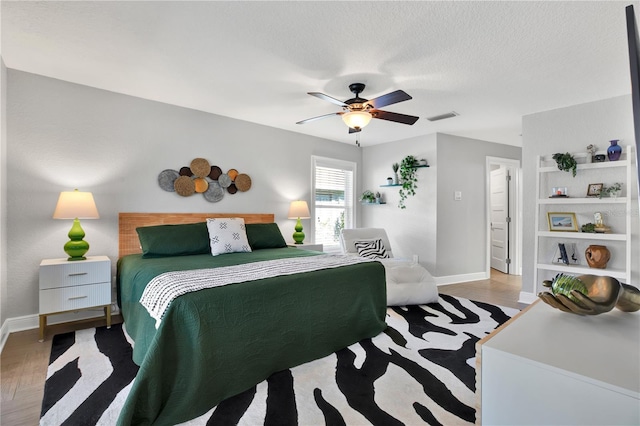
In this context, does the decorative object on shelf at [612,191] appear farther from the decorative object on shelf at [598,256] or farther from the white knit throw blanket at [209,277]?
the white knit throw blanket at [209,277]

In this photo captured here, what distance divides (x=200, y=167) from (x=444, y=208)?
3.64 metres

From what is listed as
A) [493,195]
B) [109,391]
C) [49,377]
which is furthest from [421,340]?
[493,195]

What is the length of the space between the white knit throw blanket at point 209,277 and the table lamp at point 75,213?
52.3 inches

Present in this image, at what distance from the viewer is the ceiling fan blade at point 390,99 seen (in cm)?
243

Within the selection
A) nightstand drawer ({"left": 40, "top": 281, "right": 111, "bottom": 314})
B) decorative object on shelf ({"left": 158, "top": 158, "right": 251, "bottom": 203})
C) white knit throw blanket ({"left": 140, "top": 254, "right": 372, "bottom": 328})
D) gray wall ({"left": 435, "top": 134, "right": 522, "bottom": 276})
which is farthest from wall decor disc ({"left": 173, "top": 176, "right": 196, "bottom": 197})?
gray wall ({"left": 435, "top": 134, "right": 522, "bottom": 276})

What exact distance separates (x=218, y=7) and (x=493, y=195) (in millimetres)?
5927

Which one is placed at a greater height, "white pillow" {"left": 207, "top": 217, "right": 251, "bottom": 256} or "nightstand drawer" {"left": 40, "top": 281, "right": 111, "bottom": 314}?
"white pillow" {"left": 207, "top": 217, "right": 251, "bottom": 256}

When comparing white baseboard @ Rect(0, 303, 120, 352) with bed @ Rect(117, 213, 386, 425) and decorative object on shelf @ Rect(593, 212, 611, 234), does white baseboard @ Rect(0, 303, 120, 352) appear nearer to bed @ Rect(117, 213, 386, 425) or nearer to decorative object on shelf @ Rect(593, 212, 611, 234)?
bed @ Rect(117, 213, 386, 425)

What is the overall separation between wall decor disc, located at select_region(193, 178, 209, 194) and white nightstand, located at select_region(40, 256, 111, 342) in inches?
51.4

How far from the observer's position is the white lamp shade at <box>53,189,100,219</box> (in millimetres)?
2814

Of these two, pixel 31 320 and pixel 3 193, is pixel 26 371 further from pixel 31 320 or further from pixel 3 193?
pixel 3 193

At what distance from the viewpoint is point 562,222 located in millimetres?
3605

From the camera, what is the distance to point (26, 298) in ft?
9.73

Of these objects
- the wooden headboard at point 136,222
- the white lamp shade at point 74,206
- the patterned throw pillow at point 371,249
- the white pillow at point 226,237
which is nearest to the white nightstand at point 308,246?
the patterned throw pillow at point 371,249
